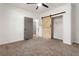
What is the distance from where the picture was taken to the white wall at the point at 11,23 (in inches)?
191

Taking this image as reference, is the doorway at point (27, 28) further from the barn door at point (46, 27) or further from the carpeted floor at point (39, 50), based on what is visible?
the carpeted floor at point (39, 50)

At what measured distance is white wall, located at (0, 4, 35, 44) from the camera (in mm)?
4849

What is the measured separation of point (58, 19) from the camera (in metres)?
6.75

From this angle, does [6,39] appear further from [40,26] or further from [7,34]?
[40,26]

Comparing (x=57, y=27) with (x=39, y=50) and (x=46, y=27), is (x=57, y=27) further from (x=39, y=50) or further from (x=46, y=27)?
(x=39, y=50)

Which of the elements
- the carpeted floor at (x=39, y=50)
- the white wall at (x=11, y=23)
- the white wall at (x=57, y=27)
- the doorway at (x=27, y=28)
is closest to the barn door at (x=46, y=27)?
the white wall at (x=57, y=27)

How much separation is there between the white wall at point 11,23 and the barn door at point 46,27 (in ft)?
7.07

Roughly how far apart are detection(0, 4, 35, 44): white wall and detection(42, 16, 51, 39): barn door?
2.15 metres

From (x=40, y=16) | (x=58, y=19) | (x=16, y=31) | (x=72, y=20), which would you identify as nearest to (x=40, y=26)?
(x=40, y=16)

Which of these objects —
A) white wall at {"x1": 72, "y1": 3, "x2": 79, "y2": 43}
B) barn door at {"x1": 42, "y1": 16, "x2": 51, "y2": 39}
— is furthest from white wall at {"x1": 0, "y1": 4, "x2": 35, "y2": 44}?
white wall at {"x1": 72, "y1": 3, "x2": 79, "y2": 43}

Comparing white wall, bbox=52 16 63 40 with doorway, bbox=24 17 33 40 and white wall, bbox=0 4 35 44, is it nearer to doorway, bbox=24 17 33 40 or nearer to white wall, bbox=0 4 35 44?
doorway, bbox=24 17 33 40

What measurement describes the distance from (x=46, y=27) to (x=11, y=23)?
133 inches

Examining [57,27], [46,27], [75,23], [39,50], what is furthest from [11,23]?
[75,23]

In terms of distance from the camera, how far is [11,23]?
537 cm
